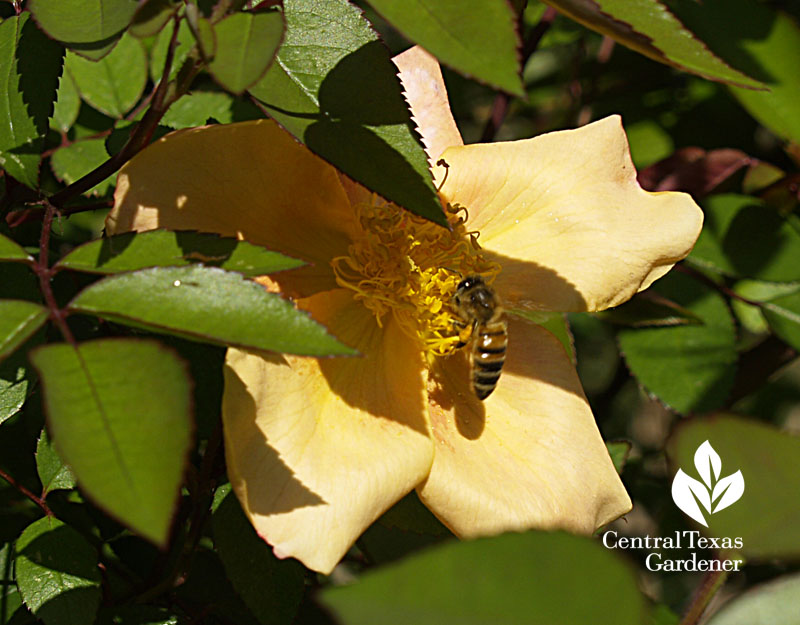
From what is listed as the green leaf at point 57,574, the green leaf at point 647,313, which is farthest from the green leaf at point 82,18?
the green leaf at point 647,313

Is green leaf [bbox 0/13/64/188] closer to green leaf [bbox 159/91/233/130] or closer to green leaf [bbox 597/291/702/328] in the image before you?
green leaf [bbox 159/91/233/130]

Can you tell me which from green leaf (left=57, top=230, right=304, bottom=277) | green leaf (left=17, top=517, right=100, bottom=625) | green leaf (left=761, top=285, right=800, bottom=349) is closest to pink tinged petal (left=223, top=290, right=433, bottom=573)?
green leaf (left=57, top=230, right=304, bottom=277)

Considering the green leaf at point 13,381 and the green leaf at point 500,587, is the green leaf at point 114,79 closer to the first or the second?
the green leaf at point 13,381

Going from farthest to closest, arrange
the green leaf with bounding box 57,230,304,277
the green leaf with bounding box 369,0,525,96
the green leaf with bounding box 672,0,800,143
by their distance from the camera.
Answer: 1. the green leaf with bounding box 672,0,800,143
2. the green leaf with bounding box 57,230,304,277
3. the green leaf with bounding box 369,0,525,96

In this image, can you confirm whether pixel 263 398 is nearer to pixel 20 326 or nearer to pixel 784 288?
pixel 20 326

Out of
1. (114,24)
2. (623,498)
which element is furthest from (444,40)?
(623,498)

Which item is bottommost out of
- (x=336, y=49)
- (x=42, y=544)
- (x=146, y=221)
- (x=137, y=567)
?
(x=137, y=567)
